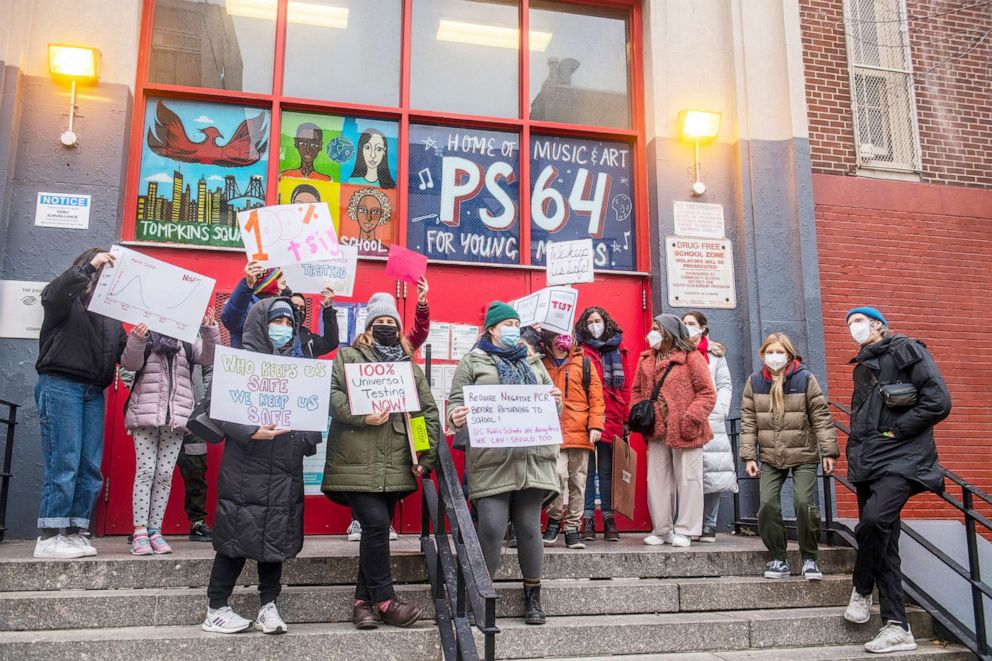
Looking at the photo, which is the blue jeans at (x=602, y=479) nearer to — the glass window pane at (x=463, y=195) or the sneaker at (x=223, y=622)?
the glass window pane at (x=463, y=195)

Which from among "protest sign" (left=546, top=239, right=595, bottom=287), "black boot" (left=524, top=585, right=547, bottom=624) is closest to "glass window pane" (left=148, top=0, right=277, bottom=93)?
"protest sign" (left=546, top=239, right=595, bottom=287)

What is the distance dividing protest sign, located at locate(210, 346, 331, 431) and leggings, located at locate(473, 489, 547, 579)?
1.10 meters

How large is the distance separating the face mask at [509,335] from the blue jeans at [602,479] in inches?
70.7

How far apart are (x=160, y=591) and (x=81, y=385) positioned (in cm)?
150

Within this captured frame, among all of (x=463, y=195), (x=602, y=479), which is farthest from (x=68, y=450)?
(x=463, y=195)

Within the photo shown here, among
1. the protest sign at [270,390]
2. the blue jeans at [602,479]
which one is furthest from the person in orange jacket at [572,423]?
the protest sign at [270,390]

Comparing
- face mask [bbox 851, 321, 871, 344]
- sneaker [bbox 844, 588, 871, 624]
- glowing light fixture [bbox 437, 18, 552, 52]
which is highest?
glowing light fixture [bbox 437, 18, 552, 52]

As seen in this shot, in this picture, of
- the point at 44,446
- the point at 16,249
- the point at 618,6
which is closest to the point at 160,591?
the point at 44,446

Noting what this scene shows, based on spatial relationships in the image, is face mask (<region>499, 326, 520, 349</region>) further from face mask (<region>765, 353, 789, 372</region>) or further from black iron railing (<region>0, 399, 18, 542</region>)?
black iron railing (<region>0, 399, 18, 542</region>)

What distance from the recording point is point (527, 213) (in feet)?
26.3

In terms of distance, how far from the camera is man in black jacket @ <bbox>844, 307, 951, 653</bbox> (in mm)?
5070

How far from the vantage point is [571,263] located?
6766 mm

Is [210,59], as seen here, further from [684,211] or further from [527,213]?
[684,211]

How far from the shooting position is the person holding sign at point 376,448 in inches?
186
